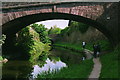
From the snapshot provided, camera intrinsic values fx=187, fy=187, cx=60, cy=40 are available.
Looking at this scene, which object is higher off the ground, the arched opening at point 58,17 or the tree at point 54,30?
the arched opening at point 58,17

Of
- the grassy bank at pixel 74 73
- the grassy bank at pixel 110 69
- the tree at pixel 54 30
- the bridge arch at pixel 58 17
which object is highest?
the bridge arch at pixel 58 17

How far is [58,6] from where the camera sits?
18.5m

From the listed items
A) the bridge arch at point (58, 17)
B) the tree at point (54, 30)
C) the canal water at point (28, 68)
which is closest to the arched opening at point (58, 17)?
the bridge arch at point (58, 17)

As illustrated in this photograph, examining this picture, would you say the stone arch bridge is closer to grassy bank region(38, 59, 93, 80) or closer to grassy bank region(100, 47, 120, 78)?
grassy bank region(100, 47, 120, 78)

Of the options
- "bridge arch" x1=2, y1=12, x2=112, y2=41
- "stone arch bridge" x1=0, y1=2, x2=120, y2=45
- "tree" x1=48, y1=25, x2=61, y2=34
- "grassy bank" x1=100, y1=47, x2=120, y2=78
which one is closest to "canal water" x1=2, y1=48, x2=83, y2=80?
"grassy bank" x1=100, y1=47, x2=120, y2=78

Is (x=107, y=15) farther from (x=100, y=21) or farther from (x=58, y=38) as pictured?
(x=58, y=38)

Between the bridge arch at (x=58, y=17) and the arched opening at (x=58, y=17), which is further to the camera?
the arched opening at (x=58, y=17)

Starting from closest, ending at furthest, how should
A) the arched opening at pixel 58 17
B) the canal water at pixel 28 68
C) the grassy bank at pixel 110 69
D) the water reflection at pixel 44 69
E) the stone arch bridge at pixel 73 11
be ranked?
1. the grassy bank at pixel 110 69
2. the canal water at pixel 28 68
3. the water reflection at pixel 44 69
4. the stone arch bridge at pixel 73 11
5. the arched opening at pixel 58 17

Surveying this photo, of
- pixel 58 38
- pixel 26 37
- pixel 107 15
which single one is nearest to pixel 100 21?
pixel 107 15

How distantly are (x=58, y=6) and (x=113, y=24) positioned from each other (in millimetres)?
6099

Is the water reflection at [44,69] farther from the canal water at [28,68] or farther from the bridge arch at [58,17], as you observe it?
the bridge arch at [58,17]

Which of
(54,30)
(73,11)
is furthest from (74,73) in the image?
(54,30)

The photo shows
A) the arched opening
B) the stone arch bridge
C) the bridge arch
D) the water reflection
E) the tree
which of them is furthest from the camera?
the tree

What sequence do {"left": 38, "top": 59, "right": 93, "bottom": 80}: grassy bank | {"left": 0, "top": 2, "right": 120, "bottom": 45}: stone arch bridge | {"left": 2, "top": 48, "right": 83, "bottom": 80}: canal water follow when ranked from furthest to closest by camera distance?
{"left": 0, "top": 2, "right": 120, "bottom": 45}: stone arch bridge → {"left": 2, "top": 48, "right": 83, "bottom": 80}: canal water → {"left": 38, "top": 59, "right": 93, "bottom": 80}: grassy bank
